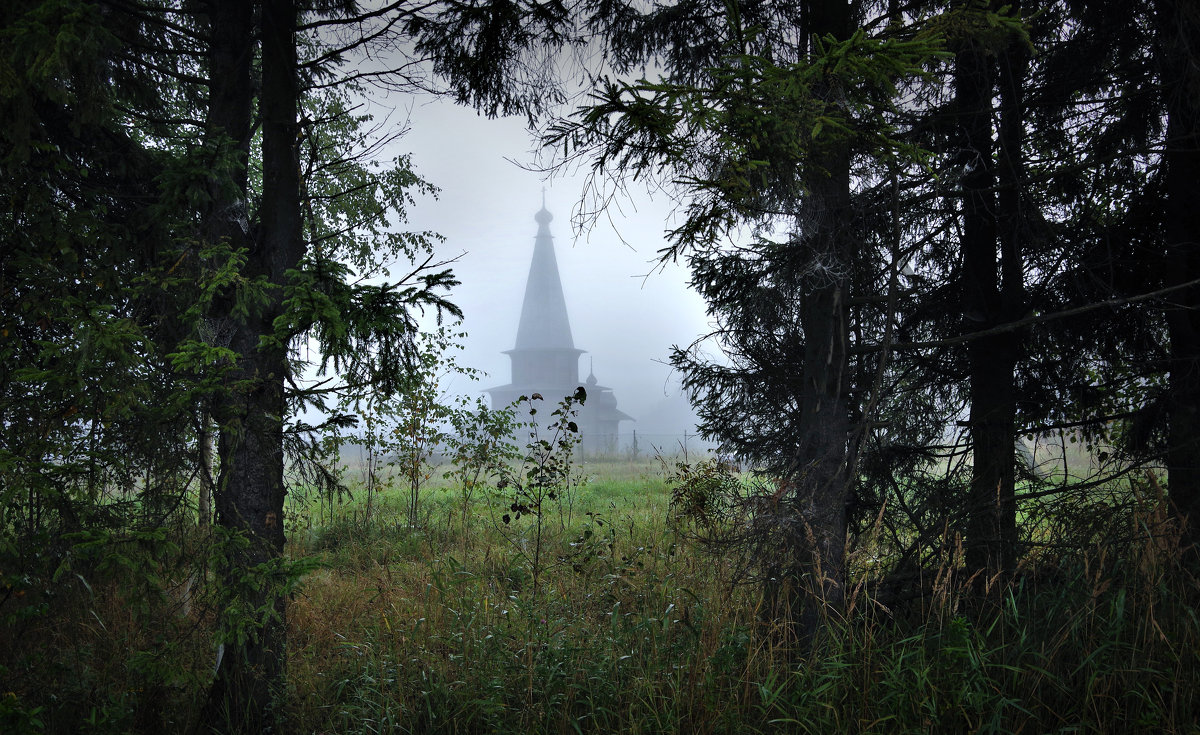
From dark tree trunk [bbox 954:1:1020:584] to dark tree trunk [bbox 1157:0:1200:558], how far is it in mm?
992

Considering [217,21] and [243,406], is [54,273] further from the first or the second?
[217,21]

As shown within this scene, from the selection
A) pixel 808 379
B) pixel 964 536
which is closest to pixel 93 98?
pixel 808 379

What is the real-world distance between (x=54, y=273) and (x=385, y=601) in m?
3.35

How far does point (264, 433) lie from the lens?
4.27 m

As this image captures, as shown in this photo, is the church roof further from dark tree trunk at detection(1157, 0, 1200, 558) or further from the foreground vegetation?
dark tree trunk at detection(1157, 0, 1200, 558)

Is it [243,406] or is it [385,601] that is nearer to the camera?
[243,406]

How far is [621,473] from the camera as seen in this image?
20.3 m

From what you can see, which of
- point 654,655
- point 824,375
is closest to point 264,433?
point 654,655

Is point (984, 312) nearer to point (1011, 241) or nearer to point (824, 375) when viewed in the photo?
point (1011, 241)

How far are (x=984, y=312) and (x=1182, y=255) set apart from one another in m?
1.34

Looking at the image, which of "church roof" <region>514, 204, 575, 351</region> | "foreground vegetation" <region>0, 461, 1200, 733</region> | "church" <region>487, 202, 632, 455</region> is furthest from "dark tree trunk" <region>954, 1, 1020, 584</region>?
"church roof" <region>514, 204, 575, 351</region>

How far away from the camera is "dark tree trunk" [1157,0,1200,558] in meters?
4.64

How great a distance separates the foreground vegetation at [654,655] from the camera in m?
3.29

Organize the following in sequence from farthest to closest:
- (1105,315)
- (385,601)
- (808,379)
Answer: (385,601) → (1105,315) → (808,379)
